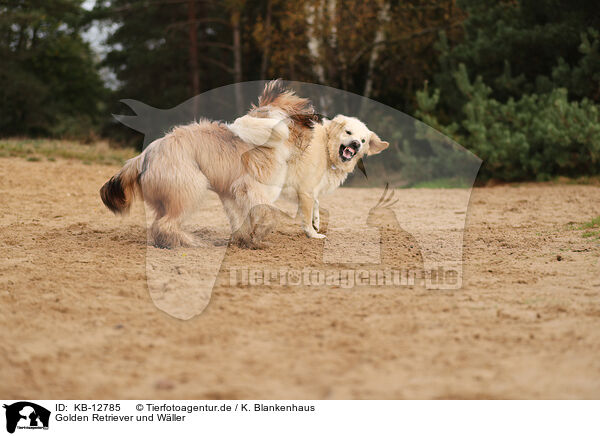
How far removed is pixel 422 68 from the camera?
17172 millimetres

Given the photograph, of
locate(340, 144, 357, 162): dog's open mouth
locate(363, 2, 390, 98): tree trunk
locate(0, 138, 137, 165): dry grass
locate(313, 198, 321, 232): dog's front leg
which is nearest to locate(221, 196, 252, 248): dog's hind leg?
locate(313, 198, 321, 232): dog's front leg

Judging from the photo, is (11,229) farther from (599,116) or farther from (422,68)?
(422,68)

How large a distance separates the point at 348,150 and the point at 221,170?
1.50m

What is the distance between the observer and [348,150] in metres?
6.15

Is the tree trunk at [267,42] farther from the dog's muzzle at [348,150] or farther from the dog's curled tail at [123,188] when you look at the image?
the dog's curled tail at [123,188]

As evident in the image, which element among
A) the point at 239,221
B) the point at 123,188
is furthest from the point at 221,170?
the point at 123,188

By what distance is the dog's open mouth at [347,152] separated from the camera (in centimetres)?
615

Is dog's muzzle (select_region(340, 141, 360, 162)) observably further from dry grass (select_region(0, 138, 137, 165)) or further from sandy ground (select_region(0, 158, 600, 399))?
dry grass (select_region(0, 138, 137, 165))

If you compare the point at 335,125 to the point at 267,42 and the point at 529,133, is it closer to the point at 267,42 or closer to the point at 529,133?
the point at 529,133

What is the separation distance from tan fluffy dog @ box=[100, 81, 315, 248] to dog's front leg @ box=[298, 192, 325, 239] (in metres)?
0.45

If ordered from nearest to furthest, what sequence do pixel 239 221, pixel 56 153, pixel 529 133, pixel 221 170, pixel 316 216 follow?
pixel 221 170
pixel 239 221
pixel 316 216
pixel 529 133
pixel 56 153

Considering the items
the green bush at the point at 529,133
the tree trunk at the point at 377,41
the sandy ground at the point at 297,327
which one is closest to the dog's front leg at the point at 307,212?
the sandy ground at the point at 297,327
